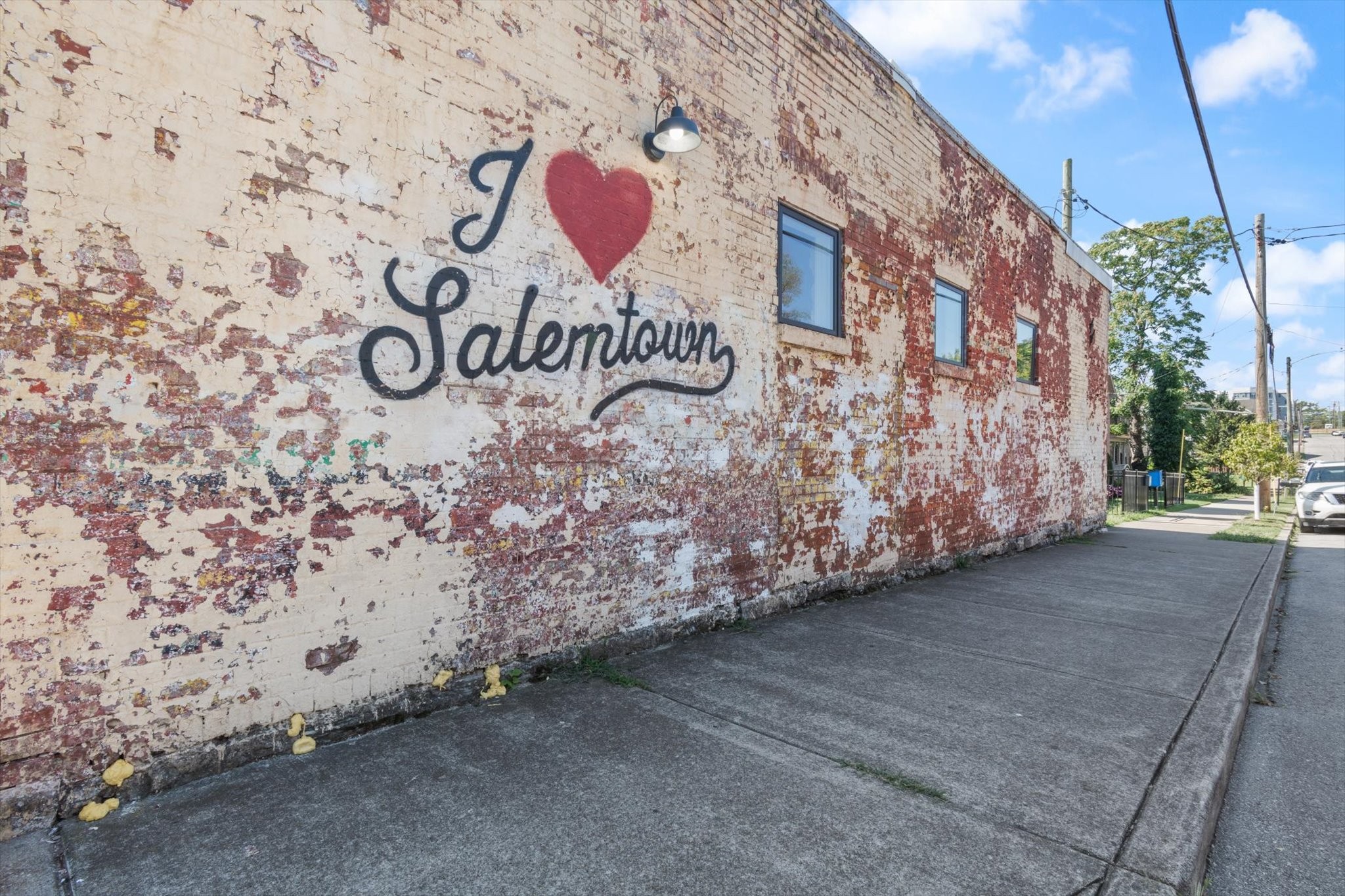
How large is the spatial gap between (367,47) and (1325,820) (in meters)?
5.66

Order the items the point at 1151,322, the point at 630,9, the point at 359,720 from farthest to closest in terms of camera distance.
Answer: the point at 1151,322 < the point at 630,9 < the point at 359,720

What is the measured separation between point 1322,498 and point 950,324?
12.1 meters

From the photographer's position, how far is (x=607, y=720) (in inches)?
143

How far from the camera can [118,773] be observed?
9.08 ft

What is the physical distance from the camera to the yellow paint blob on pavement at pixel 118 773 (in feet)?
9.03

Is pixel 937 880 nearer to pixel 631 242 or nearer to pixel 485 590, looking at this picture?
pixel 485 590

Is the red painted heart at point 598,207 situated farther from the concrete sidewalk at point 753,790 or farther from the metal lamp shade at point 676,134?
the concrete sidewalk at point 753,790

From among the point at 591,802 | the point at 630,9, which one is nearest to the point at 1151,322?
the point at 630,9

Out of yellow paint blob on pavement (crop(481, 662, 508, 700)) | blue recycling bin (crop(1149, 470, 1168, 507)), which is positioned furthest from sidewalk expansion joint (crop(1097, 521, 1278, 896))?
blue recycling bin (crop(1149, 470, 1168, 507))

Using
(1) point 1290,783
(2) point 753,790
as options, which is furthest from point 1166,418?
(2) point 753,790

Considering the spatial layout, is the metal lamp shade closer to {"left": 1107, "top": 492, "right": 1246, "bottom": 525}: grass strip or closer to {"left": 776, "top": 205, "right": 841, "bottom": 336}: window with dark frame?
{"left": 776, "top": 205, "right": 841, "bottom": 336}: window with dark frame

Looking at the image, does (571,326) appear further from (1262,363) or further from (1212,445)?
(1212,445)

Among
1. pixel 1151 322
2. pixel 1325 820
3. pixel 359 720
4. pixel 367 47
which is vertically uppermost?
pixel 1151 322

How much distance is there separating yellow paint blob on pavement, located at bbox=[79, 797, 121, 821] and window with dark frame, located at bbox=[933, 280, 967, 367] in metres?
8.09
